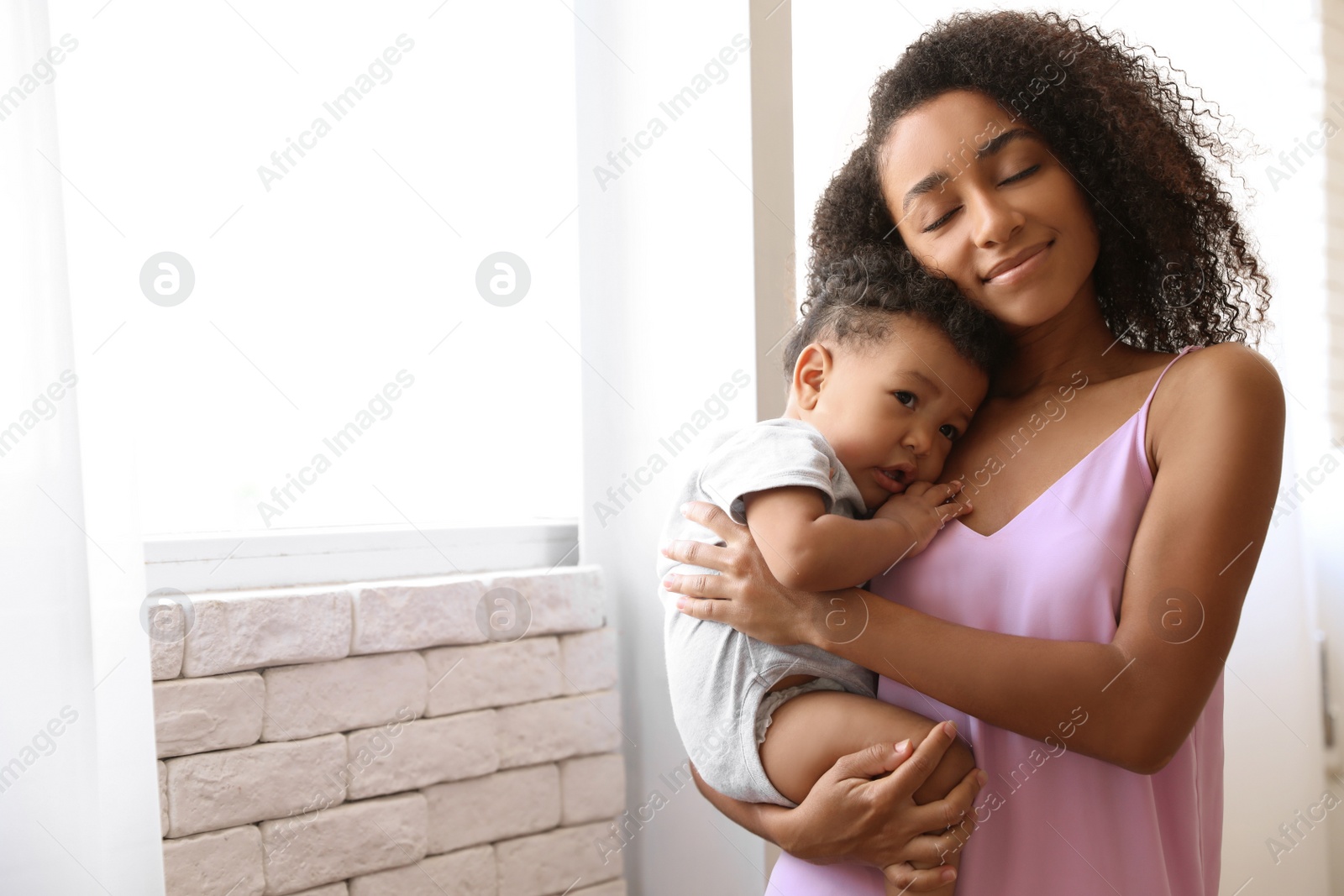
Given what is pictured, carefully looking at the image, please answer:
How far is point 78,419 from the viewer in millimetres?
1162

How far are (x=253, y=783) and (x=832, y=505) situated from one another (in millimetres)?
888

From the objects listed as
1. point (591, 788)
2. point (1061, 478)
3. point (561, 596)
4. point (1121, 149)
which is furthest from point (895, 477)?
point (591, 788)

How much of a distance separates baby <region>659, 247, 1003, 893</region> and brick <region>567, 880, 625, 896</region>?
0.66 meters

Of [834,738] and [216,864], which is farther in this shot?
[216,864]

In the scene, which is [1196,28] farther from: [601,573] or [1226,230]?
[601,573]

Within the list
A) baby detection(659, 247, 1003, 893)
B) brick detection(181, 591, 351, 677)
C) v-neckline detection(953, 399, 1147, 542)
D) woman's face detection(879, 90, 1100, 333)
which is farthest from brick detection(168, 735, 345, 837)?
woman's face detection(879, 90, 1100, 333)

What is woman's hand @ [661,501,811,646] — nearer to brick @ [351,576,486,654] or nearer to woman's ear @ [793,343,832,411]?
woman's ear @ [793,343,832,411]

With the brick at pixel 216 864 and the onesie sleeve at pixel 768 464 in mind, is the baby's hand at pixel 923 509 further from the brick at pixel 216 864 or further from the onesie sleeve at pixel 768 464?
the brick at pixel 216 864

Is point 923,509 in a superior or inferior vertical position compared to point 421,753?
superior

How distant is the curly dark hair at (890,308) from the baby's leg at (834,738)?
0.45 meters

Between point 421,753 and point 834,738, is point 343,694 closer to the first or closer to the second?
point 421,753

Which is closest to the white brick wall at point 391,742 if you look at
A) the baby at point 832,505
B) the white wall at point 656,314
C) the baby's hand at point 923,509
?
the white wall at point 656,314

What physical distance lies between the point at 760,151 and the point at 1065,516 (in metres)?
0.83

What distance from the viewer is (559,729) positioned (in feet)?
5.41
